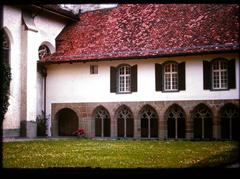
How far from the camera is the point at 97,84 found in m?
24.7

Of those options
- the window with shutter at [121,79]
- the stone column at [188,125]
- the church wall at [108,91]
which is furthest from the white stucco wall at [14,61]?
the stone column at [188,125]

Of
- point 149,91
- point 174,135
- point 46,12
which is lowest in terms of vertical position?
point 174,135

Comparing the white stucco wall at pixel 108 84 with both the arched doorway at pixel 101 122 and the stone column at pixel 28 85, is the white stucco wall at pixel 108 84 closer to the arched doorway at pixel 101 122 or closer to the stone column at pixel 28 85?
the arched doorway at pixel 101 122

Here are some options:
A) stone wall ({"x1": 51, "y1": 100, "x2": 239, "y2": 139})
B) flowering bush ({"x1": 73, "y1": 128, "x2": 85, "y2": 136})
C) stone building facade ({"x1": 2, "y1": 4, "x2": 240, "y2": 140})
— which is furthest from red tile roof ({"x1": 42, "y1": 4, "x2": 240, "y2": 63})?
flowering bush ({"x1": 73, "y1": 128, "x2": 85, "y2": 136})

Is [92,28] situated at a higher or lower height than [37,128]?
higher

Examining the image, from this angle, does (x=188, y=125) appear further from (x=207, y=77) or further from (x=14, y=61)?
(x=14, y=61)

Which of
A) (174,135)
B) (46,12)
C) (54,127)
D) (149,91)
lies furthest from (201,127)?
(46,12)

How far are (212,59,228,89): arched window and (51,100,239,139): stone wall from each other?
0.85 metres

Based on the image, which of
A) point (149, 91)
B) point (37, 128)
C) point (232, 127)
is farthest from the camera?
point (37, 128)

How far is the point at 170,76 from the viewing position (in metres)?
23.1

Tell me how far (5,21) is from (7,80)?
4.10 m

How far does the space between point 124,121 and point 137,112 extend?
3.53 feet

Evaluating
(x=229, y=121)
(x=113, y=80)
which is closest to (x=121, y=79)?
(x=113, y=80)

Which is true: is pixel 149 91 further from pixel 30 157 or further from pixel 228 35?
pixel 30 157
